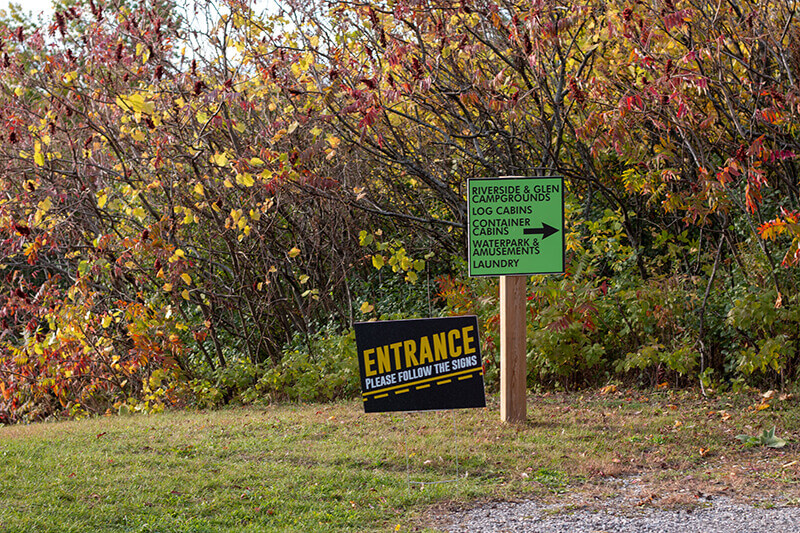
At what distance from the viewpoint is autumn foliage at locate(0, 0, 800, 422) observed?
26.4 ft

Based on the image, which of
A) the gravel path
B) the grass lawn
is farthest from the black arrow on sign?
the gravel path

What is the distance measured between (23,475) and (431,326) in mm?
3103

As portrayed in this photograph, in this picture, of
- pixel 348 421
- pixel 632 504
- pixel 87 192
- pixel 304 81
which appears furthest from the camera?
pixel 87 192

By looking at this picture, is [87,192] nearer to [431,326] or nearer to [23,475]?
[23,475]

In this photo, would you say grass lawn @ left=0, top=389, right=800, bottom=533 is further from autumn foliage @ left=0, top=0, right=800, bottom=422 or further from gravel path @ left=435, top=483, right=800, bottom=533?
autumn foliage @ left=0, top=0, right=800, bottom=422

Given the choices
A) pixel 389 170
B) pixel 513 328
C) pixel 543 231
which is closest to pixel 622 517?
pixel 513 328

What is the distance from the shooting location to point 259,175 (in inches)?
329

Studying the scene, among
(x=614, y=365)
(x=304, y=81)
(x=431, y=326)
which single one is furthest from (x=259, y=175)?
(x=614, y=365)

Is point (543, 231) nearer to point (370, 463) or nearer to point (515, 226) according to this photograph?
point (515, 226)

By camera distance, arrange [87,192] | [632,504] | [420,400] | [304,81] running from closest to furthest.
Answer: [632,504] → [420,400] → [304,81] → [87,192]

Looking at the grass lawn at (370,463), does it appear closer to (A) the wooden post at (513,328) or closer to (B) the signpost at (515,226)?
(A) the wooden post at (513,328)

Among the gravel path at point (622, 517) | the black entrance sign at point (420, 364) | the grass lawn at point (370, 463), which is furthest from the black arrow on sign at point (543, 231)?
the gravel path at point (622, 517)

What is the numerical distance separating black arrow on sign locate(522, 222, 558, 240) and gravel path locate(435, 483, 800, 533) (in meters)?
2.33

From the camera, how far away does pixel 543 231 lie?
22.6 ft
